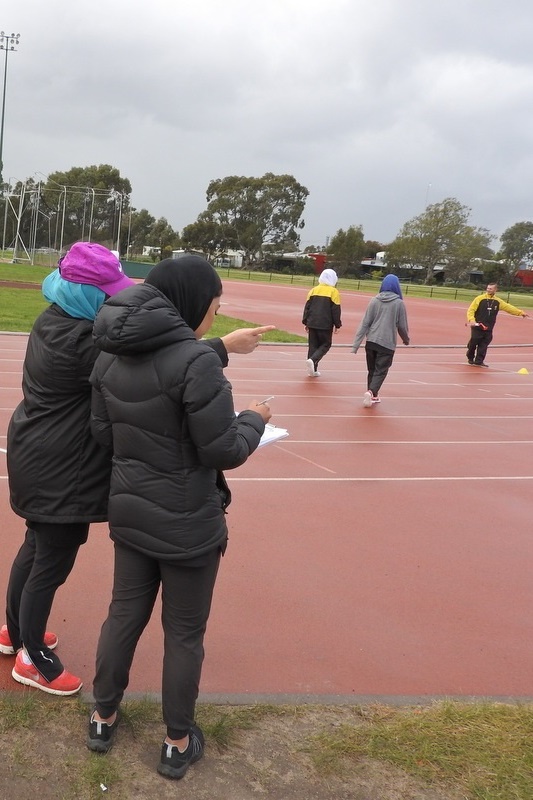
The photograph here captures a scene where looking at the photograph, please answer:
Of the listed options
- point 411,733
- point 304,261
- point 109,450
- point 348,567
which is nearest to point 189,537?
point 109,450

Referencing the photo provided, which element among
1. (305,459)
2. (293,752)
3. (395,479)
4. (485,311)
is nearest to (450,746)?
(293,752)

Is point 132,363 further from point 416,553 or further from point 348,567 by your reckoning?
point 416,553

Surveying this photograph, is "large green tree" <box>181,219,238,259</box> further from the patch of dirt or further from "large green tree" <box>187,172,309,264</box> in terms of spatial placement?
the patch of dirt

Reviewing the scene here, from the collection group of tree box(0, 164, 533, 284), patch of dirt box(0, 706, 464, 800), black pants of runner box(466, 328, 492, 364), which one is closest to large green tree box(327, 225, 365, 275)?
group of tree box(0, 164, 533, 284)

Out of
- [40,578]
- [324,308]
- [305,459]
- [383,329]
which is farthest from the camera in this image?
[324,308]

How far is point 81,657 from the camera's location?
134 inches

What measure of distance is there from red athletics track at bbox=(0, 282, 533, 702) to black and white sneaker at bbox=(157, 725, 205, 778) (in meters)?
0.42

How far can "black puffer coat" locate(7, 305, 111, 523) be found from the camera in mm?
2789

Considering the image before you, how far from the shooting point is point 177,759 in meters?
2.59

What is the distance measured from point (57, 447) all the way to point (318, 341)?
9834 mm

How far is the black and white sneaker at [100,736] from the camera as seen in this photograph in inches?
105

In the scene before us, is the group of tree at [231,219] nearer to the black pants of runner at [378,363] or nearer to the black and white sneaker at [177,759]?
the black pants of runner at [378,363]

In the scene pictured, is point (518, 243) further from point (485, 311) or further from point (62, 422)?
point (62, 422)

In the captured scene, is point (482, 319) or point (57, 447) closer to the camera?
point (57, 447)
